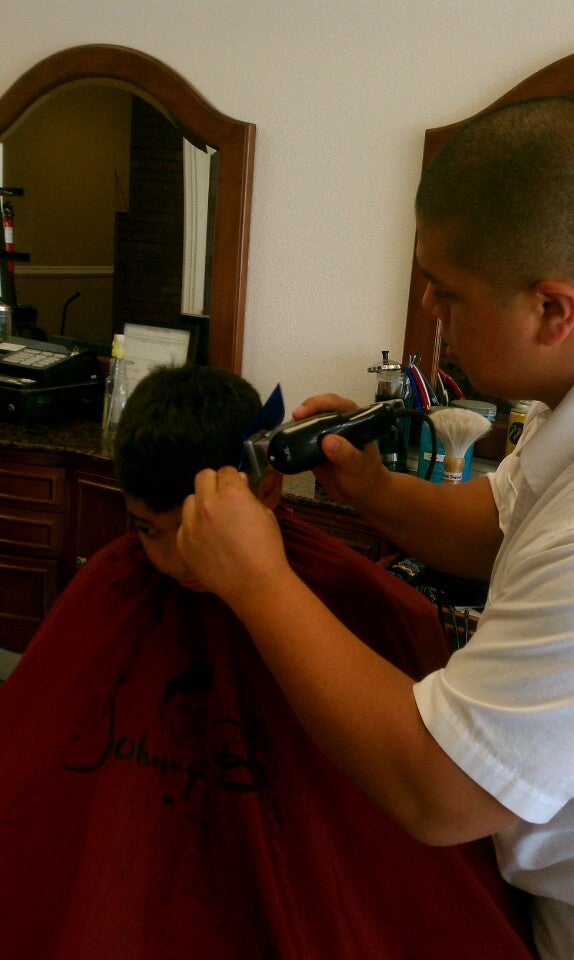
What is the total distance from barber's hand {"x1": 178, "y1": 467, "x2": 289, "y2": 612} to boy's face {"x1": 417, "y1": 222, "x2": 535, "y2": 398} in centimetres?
31

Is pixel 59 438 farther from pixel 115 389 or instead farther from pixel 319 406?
pixel 319 406

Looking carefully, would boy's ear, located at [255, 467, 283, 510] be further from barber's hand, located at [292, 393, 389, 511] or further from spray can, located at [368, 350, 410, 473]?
spray can, located at [368, 350, 410, 473]

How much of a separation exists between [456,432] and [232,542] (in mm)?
1072

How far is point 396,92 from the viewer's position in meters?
2.14

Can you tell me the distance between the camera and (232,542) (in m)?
0.85

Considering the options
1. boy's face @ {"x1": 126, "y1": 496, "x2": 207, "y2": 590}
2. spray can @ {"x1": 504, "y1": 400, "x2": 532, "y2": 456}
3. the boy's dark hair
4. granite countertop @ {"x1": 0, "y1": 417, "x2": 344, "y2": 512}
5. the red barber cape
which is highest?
the boy's dark hair

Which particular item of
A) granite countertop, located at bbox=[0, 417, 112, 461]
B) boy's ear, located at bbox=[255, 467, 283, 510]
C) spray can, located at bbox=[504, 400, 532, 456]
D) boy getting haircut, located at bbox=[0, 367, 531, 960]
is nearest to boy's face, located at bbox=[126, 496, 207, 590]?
boy getting haircut, located at bbox=[0, 367, 531, 960]

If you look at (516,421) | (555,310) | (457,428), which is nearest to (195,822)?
(555,310)

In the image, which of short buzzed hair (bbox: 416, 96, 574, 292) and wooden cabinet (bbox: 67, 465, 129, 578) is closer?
short buzzed hair (bbox: 416, 96, 574, 292)

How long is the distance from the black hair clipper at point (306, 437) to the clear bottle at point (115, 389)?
1.43m

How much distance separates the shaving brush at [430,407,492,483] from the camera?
70.6 inches

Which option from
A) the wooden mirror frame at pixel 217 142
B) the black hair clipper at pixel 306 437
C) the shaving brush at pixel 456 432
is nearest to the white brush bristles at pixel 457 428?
the shaving brush at pixel 456 432

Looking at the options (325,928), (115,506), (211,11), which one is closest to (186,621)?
(325,928)

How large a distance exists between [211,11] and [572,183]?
197 cm
